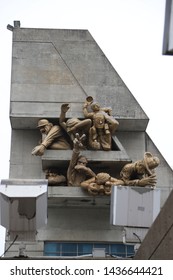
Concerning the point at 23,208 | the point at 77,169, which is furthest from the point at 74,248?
the point at 23,208

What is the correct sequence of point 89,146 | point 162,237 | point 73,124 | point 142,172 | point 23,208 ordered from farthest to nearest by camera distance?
point 89,146 < point 73,124 < point 142,172 < point 23,208 < point 162,237

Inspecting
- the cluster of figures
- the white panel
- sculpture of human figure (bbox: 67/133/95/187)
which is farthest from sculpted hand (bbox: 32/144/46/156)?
the white panel

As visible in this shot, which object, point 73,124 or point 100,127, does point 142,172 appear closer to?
point 100,127

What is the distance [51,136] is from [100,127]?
164 centimetres

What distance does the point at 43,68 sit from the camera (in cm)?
2502

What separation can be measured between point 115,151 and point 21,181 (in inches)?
370

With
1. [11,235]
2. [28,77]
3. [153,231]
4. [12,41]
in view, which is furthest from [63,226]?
[153,231]

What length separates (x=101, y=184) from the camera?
2295 cm

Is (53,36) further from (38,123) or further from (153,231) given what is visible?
(153,231)

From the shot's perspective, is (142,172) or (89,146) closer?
(142,172)

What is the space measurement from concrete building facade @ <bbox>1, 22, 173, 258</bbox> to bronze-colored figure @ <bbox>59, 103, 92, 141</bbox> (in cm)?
46

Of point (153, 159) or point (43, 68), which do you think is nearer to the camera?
point (153, 159)

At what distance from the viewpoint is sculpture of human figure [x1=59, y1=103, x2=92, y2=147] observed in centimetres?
2344

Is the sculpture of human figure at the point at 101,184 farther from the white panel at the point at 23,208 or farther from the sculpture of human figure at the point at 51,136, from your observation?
the white panel at the point at 23,208
